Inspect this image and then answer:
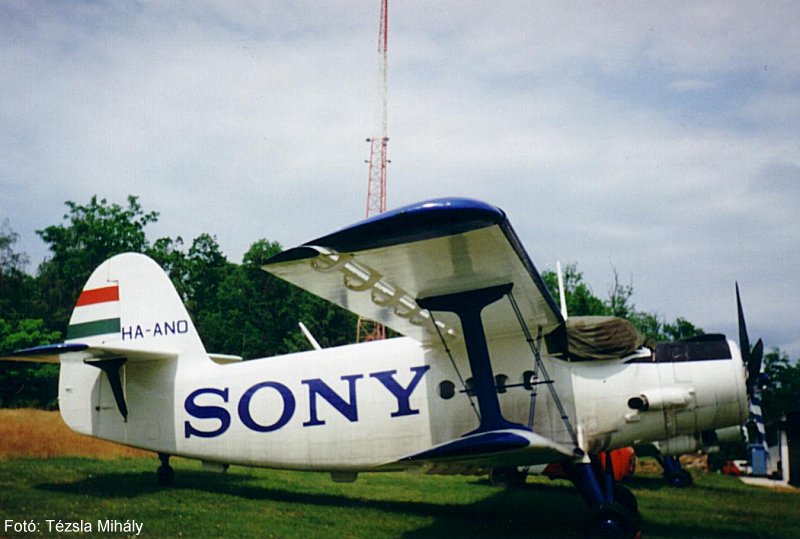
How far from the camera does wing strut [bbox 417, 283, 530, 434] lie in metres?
6.83

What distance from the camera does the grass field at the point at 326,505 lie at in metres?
7.70

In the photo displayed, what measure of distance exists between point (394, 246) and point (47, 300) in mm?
42512

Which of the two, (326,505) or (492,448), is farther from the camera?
(326,505)

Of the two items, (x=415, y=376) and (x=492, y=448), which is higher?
(x=415, y=376)

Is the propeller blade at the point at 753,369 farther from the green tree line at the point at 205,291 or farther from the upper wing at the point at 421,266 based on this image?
the green tree line at the point at 205,291

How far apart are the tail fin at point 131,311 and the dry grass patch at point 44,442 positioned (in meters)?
2.55

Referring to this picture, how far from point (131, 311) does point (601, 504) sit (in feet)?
23.2

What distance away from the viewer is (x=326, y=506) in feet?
30.4

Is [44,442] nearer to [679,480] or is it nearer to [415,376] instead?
[415,376]

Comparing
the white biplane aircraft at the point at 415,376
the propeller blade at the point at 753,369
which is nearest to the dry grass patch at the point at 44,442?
the white biplane aircraft at the point at 415,376

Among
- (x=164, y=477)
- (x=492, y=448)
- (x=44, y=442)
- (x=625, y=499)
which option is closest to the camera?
(x=492, y=448)

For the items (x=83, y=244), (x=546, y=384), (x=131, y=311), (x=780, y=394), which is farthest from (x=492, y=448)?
(x=83, y=244)

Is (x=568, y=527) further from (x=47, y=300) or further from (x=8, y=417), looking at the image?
(x=47, y=300)

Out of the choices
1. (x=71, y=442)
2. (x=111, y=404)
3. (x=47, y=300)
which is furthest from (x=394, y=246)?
(x=47, y=300)
